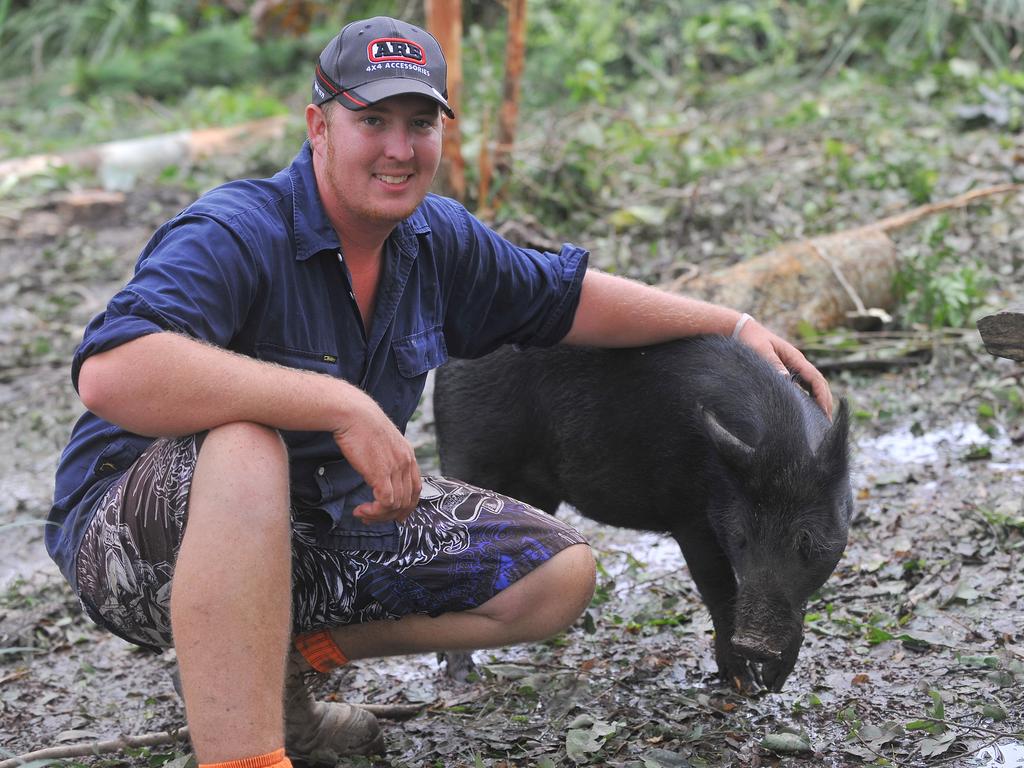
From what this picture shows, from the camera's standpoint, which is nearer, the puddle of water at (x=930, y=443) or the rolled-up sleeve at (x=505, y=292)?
the rolled-up sleeve at (x=505, y=292)

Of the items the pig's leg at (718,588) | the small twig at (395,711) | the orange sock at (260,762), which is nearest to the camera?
the orange sock at (260,762)

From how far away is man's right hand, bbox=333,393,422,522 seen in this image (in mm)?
2525

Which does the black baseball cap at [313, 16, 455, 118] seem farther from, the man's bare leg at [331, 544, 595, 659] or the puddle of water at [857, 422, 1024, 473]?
the puddle of water at [857, 422, 1024, 473]

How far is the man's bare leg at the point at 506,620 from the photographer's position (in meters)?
2.90

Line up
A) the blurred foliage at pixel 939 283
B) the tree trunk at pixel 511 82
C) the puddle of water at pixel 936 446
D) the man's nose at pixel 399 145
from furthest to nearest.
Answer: the tree trunk at pixel 511 82 < the blurred foliage at pixel 939 283 < the puddle of water at pixel 936 446 < the man's nose at pixel 399 145

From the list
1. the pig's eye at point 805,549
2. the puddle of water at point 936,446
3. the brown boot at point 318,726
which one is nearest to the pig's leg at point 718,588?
the pig's eye at point 805,549

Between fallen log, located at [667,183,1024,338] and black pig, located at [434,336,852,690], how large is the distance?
6.24 feet

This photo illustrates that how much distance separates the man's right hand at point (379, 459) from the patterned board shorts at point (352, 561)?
10.1 inches

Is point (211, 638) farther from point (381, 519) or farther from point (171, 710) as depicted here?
point (171, 710)

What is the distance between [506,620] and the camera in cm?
292

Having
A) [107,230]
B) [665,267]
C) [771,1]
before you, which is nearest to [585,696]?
[665,267]

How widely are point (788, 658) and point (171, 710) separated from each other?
1888 mm

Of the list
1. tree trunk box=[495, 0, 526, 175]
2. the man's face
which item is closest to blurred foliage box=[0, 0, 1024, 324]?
tree trunk box=[495, 0, 526, 175]

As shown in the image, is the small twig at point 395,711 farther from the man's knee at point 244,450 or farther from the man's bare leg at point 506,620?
the man's knee at point 244,450
